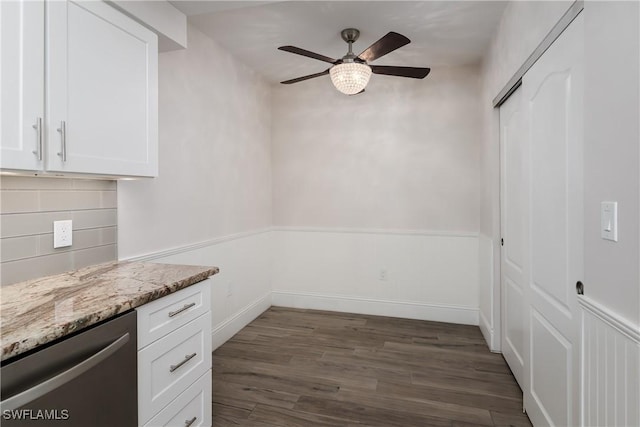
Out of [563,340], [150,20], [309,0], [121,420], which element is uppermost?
[309,0]

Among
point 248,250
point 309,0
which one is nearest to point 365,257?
point 248,250

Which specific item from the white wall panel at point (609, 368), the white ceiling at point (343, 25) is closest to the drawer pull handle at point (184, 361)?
the white wall panel at point (609, 368)

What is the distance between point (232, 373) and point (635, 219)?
2.49 metres

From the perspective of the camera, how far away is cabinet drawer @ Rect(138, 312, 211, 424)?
1.42m

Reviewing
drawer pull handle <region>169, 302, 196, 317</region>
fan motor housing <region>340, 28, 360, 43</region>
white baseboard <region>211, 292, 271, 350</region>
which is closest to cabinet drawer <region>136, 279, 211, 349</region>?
drawer pull handle <region>169, 302, 196, 317</region>

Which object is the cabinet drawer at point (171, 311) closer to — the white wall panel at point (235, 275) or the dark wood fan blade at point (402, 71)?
the white wall panel at point (235, 275)

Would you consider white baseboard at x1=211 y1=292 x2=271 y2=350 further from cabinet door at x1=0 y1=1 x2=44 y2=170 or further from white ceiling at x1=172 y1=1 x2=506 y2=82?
white ceiling at x1=172 y1=1 x2=506 y2=82

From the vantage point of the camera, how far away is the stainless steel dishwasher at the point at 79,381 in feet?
3.14

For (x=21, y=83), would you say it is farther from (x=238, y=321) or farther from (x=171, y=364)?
(x=238, y=321)

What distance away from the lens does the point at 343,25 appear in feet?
8.81

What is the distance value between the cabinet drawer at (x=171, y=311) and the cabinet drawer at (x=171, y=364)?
3 cm

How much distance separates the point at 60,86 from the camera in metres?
1.40

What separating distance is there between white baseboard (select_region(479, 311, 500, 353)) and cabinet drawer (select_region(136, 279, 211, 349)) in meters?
2.39

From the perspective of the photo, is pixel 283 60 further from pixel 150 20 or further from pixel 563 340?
pixel 563 340
